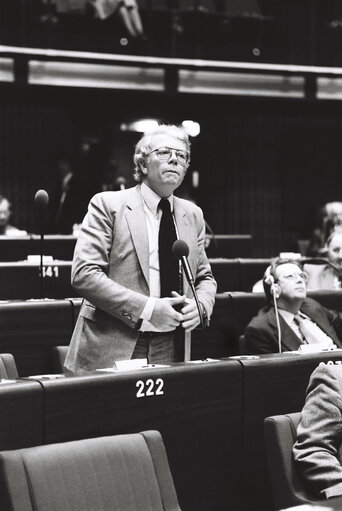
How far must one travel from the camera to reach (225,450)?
3533 mm

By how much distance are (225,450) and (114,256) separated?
806 millimetres

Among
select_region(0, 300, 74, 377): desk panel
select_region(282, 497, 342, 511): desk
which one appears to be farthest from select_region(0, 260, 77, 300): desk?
select_region(282, 497, 342, 511): desk

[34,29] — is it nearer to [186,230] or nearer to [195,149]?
[195,149]

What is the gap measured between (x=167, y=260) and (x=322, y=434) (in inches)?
37.5

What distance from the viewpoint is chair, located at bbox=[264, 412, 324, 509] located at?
3.24 metres

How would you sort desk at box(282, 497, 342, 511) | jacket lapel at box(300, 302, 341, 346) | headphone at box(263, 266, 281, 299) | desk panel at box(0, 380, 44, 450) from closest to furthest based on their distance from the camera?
1. desk at box(282, 497, 342, 511)
2. desk panel at box(0, 380, 44, 450)
3. headphone at box(263, 266, 281, 299)
4. jacket lapel at box(300, 302, 341, 346)

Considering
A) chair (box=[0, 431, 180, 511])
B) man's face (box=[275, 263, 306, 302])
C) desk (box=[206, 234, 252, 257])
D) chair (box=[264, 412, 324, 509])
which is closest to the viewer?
chair (box=[0, 431, 180, 511])

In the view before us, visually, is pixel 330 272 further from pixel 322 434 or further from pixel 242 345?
pixel 322 434

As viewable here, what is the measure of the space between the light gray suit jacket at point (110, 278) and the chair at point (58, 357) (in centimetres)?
117

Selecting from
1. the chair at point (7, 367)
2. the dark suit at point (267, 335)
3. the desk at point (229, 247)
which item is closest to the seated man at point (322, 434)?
the chair at point (7, 367)

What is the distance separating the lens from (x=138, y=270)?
3744 mm

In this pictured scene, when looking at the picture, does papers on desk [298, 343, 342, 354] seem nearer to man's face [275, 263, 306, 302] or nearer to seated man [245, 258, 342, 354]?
seated man [245, 258, 342, 354]

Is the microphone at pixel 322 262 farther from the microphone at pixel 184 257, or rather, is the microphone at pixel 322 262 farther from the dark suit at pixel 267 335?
the microphone at pixel 184 257

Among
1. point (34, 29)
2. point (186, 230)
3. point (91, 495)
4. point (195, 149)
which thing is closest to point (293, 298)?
point (186, 230)
